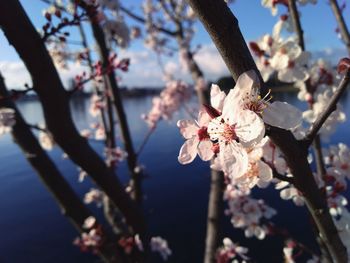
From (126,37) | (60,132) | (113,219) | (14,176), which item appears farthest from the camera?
(14,176)

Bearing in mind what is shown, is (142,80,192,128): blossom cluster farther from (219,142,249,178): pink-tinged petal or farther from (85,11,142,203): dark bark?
(219,142,249,178): pink-tinged petal

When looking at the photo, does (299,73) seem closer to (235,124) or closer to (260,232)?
(235,124)

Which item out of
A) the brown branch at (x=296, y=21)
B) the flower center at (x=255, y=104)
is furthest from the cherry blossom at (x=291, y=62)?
the flower center at (x=255, y=104)

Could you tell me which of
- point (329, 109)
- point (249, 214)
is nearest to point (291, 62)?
point (329, 109)

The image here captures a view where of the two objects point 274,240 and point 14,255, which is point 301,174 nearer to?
point 274,240

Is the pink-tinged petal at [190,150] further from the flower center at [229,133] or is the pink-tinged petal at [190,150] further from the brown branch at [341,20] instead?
the brown branch at [341,20]

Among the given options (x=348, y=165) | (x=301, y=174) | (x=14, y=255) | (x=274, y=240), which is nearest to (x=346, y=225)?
(x=348, y=165)
